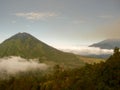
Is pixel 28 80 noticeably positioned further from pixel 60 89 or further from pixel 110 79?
pixel 110 79

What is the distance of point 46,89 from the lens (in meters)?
98.7

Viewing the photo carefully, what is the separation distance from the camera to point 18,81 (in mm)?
117625

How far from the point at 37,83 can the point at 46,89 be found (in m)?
9.57

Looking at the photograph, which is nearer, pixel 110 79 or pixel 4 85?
pixel 110 79

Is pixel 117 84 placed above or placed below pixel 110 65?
below

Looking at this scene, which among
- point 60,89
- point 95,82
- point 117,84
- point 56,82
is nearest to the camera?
point 117,84

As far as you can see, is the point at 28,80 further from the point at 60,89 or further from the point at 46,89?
the point at 60,89

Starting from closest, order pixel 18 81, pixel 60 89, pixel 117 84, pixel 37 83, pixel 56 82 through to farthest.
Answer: pixel 117 84 < pixel 60 89 < pixel 56 82 < pixel 37 83 < pixel 18 81

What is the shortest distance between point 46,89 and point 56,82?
5364 mm

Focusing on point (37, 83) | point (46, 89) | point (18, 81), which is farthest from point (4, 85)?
point (46, 89)

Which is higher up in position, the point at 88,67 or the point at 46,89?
the point at 88,67

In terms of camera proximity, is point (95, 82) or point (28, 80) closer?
point (95, 82)

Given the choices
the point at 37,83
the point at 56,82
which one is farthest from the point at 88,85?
the point at 37,83

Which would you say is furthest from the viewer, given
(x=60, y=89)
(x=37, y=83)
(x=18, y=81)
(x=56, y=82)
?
(x=18, y=81)
